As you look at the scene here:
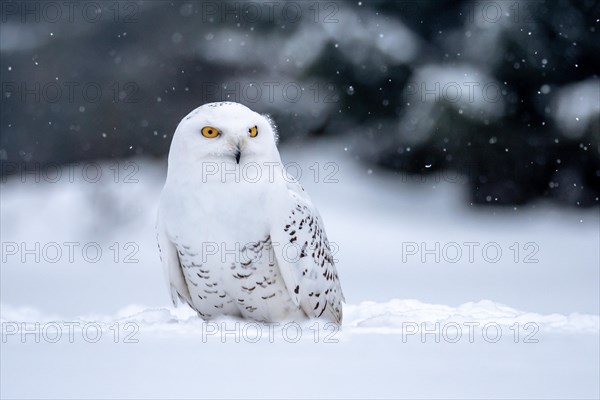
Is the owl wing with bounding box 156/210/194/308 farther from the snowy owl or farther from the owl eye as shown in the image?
the owl eye

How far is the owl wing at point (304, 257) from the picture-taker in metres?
2.21

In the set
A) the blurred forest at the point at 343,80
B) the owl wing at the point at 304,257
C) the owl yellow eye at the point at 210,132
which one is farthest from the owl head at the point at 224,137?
the blurred forest at the point at 343,80

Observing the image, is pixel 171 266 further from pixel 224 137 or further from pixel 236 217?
pixel 224 137

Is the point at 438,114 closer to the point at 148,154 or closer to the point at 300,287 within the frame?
Result: the point at 148,154

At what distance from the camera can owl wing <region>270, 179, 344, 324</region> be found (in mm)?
2209

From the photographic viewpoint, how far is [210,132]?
2.17 meters

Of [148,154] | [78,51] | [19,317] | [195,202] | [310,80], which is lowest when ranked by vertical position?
[19,317]

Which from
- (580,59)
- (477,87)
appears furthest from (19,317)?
(580,59)

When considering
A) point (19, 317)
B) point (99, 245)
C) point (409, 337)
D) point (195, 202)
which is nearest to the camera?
point (409, 337)

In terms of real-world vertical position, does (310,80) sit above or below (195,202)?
above

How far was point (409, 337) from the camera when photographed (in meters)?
1.89

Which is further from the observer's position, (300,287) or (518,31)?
(518,31)

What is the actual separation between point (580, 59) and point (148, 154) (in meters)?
3.34

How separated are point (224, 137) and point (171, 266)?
487 millimetres
